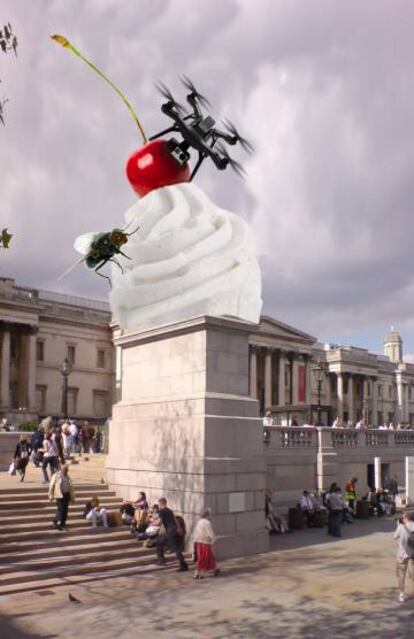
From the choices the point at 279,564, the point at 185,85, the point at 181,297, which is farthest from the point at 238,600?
the point at 185,85

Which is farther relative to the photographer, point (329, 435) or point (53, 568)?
point (329, 435)

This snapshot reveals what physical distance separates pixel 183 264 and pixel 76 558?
24.7 ft

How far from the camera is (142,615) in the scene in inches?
435

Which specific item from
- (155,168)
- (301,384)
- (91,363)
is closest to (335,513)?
(155,168)

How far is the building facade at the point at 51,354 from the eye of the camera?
5988cm

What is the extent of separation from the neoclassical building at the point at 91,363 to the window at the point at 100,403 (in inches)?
3.9

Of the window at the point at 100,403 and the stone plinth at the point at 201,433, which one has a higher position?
the window at the point at 100,403

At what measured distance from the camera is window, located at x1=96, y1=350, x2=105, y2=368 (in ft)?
229

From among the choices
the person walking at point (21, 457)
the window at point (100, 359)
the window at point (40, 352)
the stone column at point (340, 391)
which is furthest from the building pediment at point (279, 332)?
the person walking at point (21, 457)

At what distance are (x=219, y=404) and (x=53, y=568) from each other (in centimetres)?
517

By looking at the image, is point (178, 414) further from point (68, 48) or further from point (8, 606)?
point (68, 48)

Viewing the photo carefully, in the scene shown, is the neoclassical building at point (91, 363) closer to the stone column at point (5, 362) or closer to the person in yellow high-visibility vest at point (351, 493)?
the stone column at point (5, 362)

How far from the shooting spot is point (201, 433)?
15.9m

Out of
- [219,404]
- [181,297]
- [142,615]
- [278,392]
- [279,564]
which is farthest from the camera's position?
[278,392]
